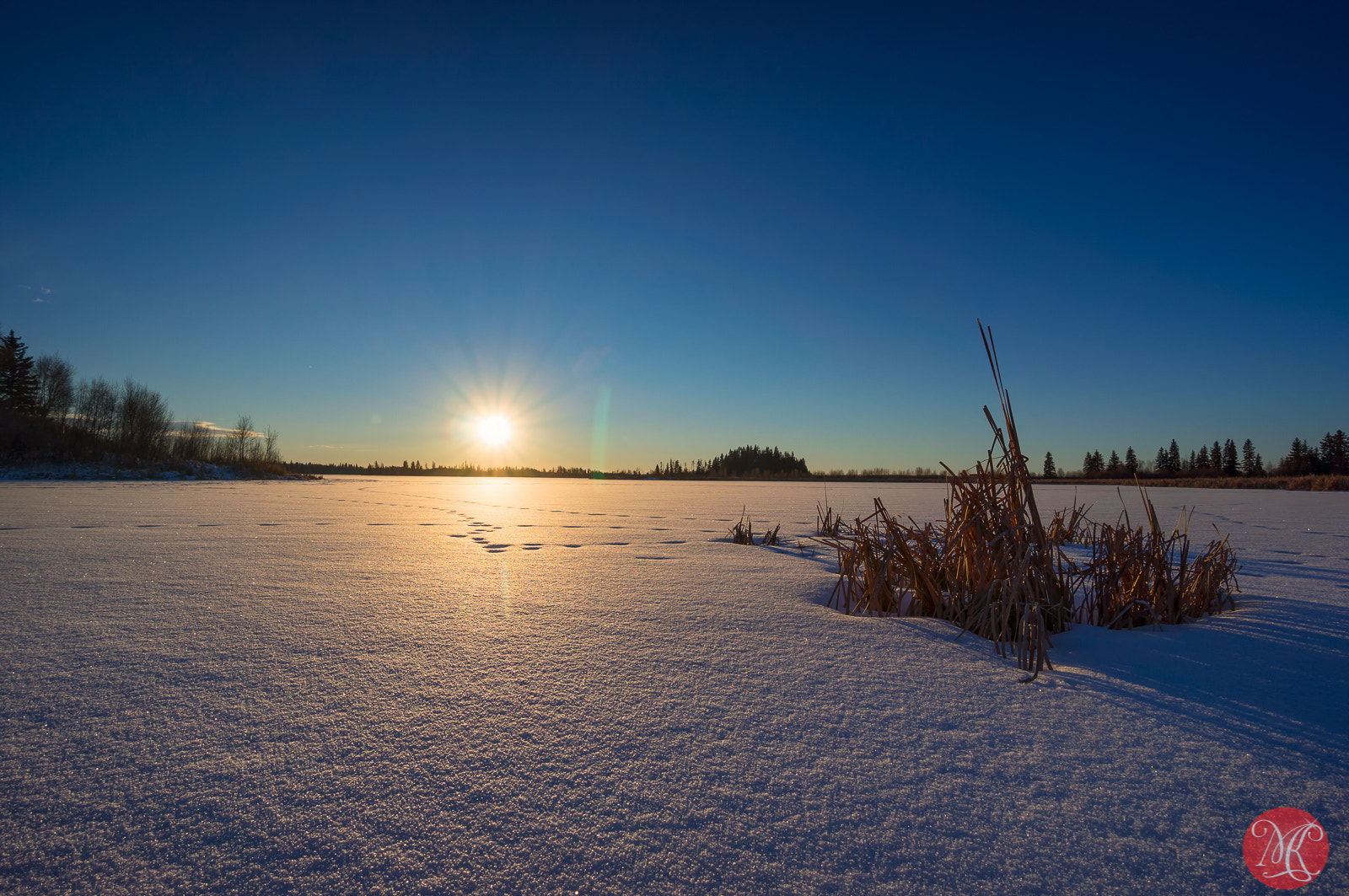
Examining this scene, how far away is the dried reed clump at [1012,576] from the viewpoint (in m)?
1.79

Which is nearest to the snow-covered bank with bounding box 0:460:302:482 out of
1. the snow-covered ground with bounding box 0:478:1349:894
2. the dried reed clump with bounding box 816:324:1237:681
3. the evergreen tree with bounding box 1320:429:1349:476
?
the snow-covered ground with bounding box 0:478:1349:894

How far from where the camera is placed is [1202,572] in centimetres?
227

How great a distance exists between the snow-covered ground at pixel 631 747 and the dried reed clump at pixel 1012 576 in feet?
0.42

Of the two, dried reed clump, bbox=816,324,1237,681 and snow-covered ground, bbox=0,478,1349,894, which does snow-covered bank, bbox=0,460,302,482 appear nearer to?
snow-covered ground, bbox=0,478,1349,894

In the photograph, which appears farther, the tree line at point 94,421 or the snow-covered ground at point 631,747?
the tree line at point 94,421

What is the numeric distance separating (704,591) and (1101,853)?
5.82 feet

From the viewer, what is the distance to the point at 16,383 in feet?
99.6

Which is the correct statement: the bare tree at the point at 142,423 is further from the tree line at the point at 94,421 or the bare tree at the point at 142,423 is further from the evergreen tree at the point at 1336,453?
the evergreen tree at the point at 1336,453

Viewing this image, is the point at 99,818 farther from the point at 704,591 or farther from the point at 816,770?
the point at 704,591

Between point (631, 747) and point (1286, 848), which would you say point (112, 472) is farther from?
point (1286, 848)

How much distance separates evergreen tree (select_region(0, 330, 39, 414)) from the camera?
1166 inches

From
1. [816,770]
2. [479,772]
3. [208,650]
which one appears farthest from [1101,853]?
[208,650]

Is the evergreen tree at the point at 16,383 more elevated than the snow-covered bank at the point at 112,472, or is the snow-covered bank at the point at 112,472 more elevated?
the evergreen tree at the point at 16,383

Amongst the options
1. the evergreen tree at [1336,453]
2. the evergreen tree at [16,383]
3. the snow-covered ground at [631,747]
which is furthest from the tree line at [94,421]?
the evergreen tree at [1336,453]
